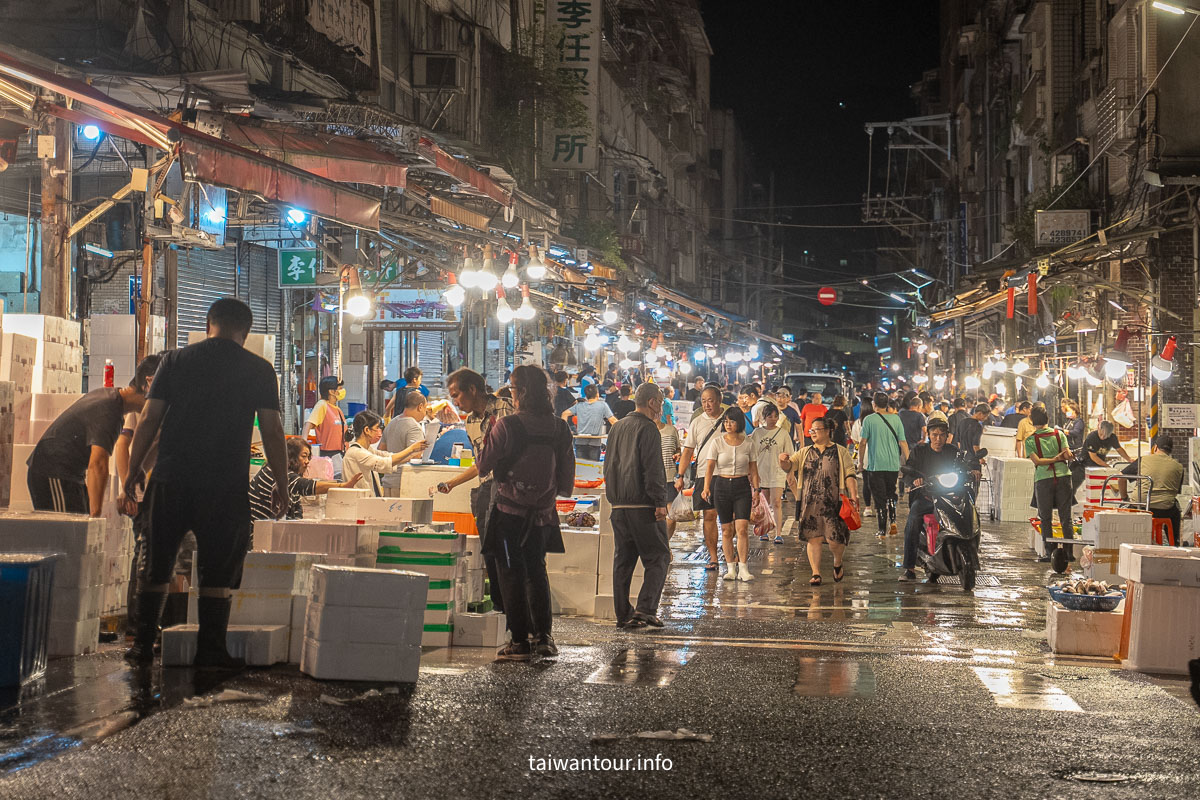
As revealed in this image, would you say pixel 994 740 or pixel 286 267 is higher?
pixel 286 267

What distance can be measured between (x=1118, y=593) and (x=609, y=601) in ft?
12.8

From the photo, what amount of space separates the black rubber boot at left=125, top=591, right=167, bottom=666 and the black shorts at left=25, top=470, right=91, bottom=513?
1.37 meters

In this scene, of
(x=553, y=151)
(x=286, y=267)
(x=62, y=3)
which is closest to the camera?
(x=62, y=3)

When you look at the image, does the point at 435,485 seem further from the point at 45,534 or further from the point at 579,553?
the point at 45,534

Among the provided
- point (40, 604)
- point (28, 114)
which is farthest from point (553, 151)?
point (40, 604)

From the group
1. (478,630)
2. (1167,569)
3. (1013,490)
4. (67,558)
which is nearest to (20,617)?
(67,558)

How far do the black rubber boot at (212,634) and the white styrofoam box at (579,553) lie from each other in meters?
4.07

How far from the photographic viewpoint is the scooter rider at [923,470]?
13188mm

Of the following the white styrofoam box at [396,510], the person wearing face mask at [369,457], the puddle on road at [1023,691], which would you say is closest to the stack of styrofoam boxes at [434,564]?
the white styrofoam box at [396,510]

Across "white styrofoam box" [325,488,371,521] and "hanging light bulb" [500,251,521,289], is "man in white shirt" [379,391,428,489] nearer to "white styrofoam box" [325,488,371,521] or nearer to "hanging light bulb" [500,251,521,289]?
"white styrofoam box" [325,488,371,521]

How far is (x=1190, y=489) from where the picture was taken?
53.2 feet

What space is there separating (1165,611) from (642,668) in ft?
10.9

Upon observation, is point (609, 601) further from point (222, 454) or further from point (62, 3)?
point (62, 3)

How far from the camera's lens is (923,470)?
13.3 m
